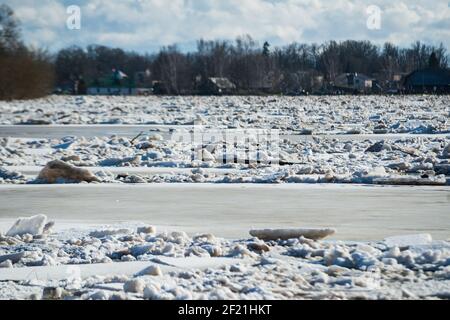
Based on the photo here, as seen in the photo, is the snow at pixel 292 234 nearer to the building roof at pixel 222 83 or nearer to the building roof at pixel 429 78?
the building roof at pixel 429 78

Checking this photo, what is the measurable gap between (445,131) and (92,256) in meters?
17.5

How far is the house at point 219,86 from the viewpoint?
97.5m

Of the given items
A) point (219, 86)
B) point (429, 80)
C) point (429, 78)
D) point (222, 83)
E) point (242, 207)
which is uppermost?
point (429, 78)

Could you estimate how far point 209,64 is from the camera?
323ft

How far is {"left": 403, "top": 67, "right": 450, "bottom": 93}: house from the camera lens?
79438 millimetres

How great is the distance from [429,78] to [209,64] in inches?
1081

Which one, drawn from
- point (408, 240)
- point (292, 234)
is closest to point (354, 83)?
point (292, 234)

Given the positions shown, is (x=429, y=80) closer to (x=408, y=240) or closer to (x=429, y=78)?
(x=429, y=78)

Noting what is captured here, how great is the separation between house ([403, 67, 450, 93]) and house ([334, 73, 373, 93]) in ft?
13.2

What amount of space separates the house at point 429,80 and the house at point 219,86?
71.0 feet

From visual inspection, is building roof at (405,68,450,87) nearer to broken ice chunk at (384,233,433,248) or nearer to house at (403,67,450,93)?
house at (403,67,450,93)
